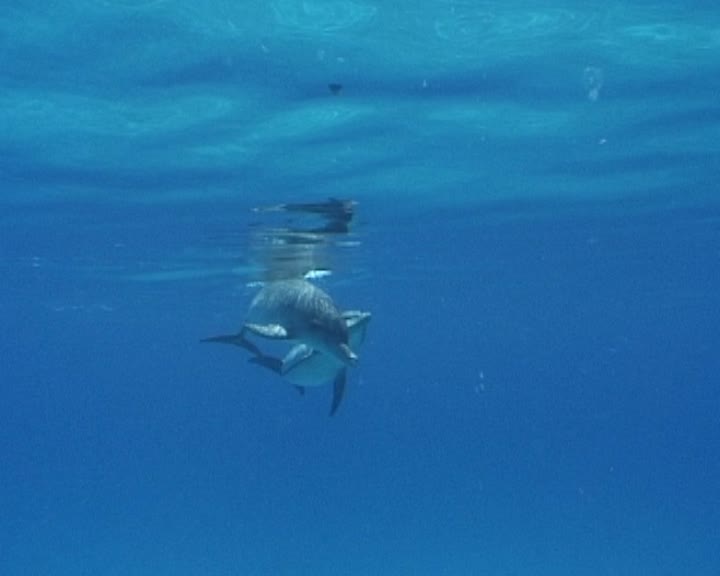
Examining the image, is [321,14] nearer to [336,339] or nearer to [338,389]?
[336,339]

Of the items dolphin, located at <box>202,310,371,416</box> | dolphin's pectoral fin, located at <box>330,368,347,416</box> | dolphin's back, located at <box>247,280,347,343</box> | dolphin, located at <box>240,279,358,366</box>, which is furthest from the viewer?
dolphin's pectoral fin, located at <box>330,368,347,416</box>

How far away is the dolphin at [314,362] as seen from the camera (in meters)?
14.5

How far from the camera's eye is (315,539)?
84062mm

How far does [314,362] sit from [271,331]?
0.83 metres

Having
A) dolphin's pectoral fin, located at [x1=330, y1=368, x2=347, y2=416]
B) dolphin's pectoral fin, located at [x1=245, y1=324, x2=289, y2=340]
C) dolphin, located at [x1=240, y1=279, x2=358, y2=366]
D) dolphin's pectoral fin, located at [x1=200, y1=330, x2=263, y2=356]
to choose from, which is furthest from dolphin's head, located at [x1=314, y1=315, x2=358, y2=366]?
dolphin's pectoral fin, located at [x1=200, y1=330, x2=263, y2=356]

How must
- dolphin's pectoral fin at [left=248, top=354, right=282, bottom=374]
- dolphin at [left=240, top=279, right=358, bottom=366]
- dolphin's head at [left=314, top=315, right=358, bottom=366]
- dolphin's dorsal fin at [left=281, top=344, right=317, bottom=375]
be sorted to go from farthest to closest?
dolphin's pectoral fin at [left=248, top=354, right=282, bottom=374], dolphin's dorsal fin at [left=281, top=344, right=317, bottom=375], dolphin at [left=240, top=279, right=358, bottom=366], dolphin's head at [left=314, top=315, right=358, bottom=366]

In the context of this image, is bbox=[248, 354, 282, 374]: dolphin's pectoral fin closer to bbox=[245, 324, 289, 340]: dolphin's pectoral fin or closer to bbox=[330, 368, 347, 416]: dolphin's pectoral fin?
bbox=[245, 324, 289, 340]: dolphin's pectoral fin

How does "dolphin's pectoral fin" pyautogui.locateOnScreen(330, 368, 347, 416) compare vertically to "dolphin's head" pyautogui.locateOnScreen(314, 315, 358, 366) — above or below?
below

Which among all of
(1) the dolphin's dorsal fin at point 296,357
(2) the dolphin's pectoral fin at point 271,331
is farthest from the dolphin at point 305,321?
(1) the dolphin's dorsal fin at point 296,357

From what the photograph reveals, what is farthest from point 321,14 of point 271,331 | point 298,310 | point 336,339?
point 271,331

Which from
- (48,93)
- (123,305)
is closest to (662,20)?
(48,93)

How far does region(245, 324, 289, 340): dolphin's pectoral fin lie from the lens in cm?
1452

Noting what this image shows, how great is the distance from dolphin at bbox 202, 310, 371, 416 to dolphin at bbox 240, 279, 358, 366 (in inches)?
12.8

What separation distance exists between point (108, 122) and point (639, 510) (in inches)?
3917
